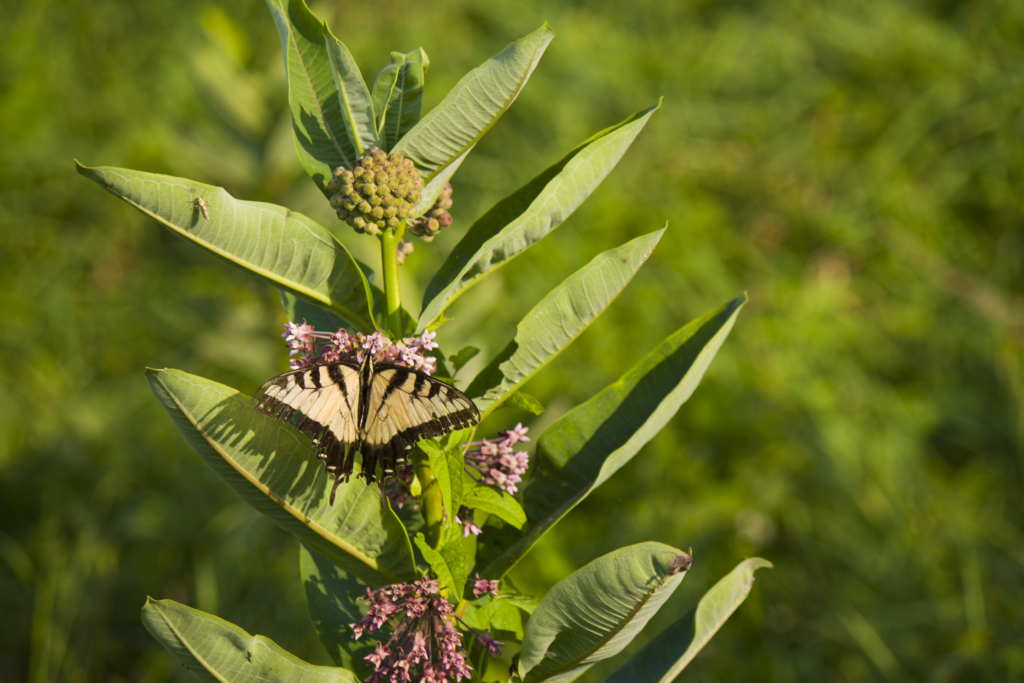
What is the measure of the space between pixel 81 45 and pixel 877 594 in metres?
5.04

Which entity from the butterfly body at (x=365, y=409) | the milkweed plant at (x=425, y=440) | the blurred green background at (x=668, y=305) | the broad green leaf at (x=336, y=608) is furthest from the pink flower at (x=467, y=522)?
the blurred green background at (x=668, y=305)

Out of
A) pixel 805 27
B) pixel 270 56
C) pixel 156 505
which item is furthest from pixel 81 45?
pixel 805 27

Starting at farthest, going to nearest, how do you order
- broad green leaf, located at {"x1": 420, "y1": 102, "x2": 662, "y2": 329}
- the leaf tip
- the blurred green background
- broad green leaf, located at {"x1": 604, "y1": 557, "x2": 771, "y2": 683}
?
1. the blurred green background
2. broad green leaf, located at {"x1": 604, "y1": 557, "x2": 771, "y2": 683}
3. broad green leaf, located at {"x1": 420, "y1": 102, "x2": 662, "y2": 329}
4. the leaf tip

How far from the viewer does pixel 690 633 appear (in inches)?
37.1

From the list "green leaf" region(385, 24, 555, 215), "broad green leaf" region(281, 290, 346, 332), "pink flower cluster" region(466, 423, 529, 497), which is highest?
"green leaf" region(385, 24, 555, 215)

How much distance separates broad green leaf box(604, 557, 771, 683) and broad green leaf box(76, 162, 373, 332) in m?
0.59

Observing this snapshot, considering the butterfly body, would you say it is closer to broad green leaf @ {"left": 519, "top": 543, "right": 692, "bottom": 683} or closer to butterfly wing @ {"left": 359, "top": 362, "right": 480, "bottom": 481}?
butterfly wing @ {"left": 359, "top": 362, "right": 480, "bottom": 481}

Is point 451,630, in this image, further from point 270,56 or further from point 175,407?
point 270,56

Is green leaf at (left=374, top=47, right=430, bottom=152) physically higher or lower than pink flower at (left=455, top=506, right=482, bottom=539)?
higher

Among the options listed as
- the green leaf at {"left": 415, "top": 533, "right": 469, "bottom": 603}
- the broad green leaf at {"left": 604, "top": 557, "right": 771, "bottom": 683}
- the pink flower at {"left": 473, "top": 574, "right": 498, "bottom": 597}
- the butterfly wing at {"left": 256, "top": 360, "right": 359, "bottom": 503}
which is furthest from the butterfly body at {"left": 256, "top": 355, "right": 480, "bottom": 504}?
the broad green leaf at {"left": 604, "top": 557, "right": 771, "bottom": 683}

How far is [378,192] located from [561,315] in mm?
278

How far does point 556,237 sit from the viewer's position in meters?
3.54

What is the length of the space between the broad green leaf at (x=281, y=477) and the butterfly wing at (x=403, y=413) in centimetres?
6

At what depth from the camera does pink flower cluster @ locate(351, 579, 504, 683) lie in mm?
841
